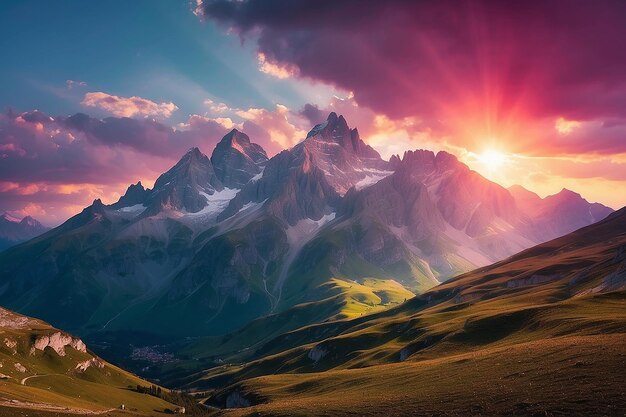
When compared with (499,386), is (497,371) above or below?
above

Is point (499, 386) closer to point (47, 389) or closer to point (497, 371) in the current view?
point (497, 371)

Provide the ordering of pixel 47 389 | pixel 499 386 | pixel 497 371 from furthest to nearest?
pixel 47 389
pixel 497 371
pixel 499 386

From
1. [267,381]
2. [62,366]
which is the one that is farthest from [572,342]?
[62,366]

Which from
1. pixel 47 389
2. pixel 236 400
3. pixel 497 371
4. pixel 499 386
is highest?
pixel 47 389

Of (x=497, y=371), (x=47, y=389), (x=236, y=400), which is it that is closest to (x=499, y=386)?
(x=497, y=371)

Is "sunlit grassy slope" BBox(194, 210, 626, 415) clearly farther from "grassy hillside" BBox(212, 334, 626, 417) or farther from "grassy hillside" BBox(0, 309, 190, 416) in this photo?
"grassy hillside" BBox(0, 309, 190, 416)

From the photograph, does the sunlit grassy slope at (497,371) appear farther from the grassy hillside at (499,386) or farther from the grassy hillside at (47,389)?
the grassy hillside at (47,389)

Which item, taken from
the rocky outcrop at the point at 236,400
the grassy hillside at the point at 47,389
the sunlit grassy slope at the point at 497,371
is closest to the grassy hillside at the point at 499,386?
the sunlit grassy slope at the point at 497,371

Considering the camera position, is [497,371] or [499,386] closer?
[499,386]

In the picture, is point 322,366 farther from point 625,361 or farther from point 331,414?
point 625,361

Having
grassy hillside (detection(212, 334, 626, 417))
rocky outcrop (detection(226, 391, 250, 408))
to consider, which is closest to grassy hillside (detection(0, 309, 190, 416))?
rocky outcrop (detection(226, 391, 250, 408))

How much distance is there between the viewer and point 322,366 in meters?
194

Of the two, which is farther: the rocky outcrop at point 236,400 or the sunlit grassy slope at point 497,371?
the rocky outcrop at point 236,400

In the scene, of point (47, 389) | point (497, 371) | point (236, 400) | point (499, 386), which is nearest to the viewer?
point (499, 386)
